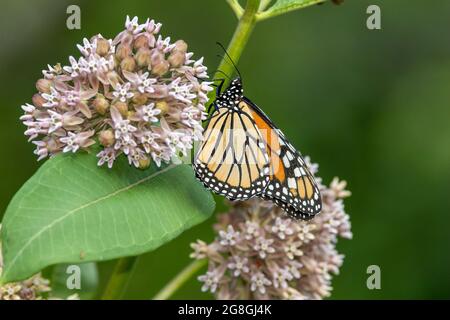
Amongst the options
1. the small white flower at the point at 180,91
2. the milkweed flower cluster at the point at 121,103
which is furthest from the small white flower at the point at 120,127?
the small white flower at the point at 180,91

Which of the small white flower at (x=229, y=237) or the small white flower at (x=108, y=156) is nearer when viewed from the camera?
the small white flower at (x=108, y=156)

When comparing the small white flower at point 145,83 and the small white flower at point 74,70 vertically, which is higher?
the small white flower at point 74,70

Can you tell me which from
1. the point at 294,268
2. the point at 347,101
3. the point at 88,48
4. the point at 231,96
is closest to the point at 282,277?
the point at 294,268

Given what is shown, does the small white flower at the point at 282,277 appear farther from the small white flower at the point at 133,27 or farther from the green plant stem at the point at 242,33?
the small white flower at the point at 133,27

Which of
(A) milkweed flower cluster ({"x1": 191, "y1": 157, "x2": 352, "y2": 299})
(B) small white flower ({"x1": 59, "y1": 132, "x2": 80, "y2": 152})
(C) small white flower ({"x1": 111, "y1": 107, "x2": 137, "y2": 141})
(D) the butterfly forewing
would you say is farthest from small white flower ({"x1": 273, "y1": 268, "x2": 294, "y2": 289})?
(B) small white flower ({"x1": 59, "y1": 132, "x2": 80, "y2": 152})

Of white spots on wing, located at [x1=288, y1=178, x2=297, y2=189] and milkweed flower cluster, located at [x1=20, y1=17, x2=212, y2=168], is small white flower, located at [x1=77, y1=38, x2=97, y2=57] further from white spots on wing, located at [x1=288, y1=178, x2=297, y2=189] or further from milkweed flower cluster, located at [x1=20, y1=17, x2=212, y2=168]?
white spots on wing, located at [x1=288, y1=178, x2=297, y2=189]

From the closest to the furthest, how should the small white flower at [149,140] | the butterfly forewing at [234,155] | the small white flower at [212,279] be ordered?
the small white flower at [149,140] < the butterfly forewing at [234,155] < the small white flower at [212,279]

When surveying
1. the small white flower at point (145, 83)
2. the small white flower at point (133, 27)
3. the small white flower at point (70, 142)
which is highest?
the small white flower at point (133, 27)
